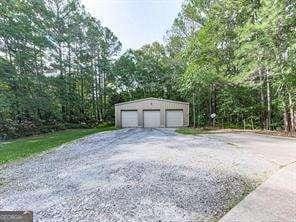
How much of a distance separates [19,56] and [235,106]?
15.0 metres

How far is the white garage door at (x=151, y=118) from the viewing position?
94.0ft

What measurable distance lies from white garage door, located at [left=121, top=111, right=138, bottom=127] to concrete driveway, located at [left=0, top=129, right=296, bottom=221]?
17.8 m

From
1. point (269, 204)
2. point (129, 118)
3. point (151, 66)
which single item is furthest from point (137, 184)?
point (151, 66)

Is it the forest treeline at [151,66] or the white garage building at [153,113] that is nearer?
the forest treeline at [151,66]

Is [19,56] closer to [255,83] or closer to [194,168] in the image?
[255,83]

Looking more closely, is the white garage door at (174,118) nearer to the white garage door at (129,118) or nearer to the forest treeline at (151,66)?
the forest treeline at (151,66)

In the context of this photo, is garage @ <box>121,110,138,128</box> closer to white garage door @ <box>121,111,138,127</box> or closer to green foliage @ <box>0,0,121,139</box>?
white garage door @ <box>121,111,138,127</box>

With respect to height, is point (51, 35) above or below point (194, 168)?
above

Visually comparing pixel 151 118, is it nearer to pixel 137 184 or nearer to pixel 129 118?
pixel 129 118

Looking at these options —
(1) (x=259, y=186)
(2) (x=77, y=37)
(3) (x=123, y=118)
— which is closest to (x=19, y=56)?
(3) (x=123, y=118)

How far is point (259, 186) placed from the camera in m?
6.74

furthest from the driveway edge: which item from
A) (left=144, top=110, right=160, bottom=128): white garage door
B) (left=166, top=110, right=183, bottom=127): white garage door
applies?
(left=144, top=110, right=160, bottom=128): white garage door

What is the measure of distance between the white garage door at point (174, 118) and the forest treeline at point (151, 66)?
48.2 inches

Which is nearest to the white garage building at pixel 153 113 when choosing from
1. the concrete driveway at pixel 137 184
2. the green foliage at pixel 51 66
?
the green foliage at pixel 51 66
